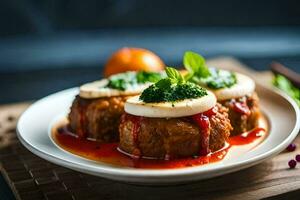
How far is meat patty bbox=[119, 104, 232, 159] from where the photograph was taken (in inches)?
126

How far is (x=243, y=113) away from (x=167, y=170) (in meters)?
1.05

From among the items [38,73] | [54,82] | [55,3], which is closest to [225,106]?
[54,82]

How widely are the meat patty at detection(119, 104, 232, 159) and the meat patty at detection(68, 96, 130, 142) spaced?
0.33 metres

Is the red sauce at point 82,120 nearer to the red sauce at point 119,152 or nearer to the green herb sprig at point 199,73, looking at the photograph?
the red sauce at point 119,152

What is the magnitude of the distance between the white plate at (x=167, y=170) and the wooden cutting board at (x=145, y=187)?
116 mm

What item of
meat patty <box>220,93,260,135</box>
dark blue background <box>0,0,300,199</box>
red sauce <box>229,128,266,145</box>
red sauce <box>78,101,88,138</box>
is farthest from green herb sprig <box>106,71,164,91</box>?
dark blue background <box>0,0,300,199</box>

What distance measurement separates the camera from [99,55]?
291 inches

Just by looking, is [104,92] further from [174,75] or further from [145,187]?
[145,187]

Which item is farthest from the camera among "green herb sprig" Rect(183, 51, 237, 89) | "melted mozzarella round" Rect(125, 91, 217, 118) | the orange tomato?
the orange tomato

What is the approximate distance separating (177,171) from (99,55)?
474cm

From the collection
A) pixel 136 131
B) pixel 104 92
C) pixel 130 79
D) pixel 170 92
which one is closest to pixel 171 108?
pixel 170 92

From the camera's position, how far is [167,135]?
3.21 meters

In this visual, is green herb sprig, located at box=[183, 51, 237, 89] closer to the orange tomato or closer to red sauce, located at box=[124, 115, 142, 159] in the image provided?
red sauce, located at box=[124, 115, 142, 159]

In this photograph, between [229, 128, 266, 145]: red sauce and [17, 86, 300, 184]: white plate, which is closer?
[17, 86, 300, 184]: white plate
